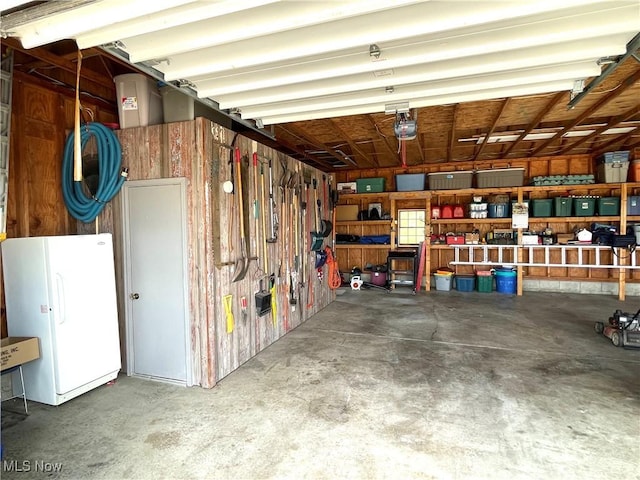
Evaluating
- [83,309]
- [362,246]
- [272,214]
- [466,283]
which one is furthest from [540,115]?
[83,309]

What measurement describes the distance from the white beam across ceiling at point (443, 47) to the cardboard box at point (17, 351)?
8.64 ft

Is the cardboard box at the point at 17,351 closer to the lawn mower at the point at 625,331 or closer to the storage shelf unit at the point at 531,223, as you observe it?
the lawn mower at the point at 625,331

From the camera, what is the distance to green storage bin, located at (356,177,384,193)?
861 cm

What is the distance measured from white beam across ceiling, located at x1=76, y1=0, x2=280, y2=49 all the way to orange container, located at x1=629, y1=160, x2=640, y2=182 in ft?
28.2

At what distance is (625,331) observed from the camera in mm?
4152

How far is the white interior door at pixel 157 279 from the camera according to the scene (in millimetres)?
3331

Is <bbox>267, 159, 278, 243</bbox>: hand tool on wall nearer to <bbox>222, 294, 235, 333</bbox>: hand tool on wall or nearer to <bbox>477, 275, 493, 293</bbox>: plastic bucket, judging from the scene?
<bbox>222, 294, 235, 333</bbox>: hand tool on wall

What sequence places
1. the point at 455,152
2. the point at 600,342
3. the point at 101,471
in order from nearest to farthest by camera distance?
the point at 101,471 < the point at 600,342 < the point at 455,152

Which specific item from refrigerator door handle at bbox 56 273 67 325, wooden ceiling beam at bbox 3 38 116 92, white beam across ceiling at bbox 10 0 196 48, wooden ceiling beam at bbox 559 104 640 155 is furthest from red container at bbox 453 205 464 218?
refrigerator door handle at bbox 56 273 67 325

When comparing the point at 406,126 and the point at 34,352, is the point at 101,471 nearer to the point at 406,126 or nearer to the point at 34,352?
the point at 34,352

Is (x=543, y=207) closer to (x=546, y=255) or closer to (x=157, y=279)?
(x=546, y=255)

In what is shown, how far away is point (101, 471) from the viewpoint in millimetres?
2152

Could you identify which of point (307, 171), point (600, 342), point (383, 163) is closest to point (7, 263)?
point (307, 171)

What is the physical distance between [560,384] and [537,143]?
17.2 ft
